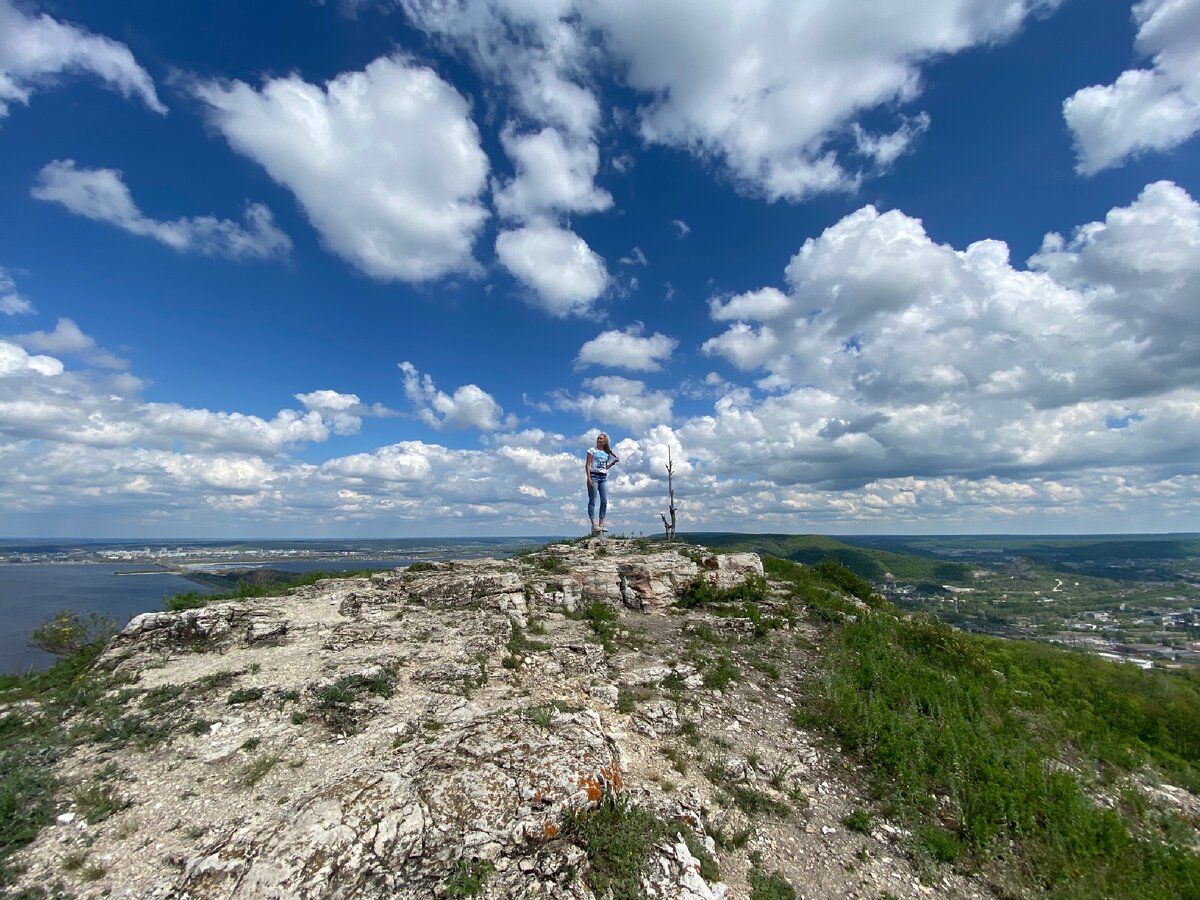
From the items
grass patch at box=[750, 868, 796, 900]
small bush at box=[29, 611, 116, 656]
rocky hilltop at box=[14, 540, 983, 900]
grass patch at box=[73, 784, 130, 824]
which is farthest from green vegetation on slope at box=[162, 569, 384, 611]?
grass patch at box=[750, 868, 796, 900]

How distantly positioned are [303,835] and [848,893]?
752 centimetres

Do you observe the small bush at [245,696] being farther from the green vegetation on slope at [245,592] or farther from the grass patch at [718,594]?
the grass patch at [718,594]

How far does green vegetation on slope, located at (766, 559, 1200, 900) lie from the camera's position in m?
7.61

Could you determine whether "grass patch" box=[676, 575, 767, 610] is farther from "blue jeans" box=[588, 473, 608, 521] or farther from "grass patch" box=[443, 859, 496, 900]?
"grass patch" box=[443, 859, 496, 900]

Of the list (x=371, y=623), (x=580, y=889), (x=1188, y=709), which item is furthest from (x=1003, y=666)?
(x=371, y=623)

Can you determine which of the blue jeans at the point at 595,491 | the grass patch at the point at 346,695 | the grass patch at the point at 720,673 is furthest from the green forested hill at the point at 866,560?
the grass patch at the point at 346,695

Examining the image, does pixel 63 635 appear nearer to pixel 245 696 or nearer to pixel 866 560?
pixel 245 696

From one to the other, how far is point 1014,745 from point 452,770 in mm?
11167

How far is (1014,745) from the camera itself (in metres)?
10.1

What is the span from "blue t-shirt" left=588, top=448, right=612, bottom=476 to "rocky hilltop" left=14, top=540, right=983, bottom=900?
25.0ft

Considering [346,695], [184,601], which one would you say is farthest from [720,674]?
[184,601]

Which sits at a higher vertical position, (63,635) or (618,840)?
(63,635)

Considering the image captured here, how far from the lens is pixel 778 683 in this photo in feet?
40.9

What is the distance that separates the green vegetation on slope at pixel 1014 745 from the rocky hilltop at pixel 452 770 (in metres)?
0.90
